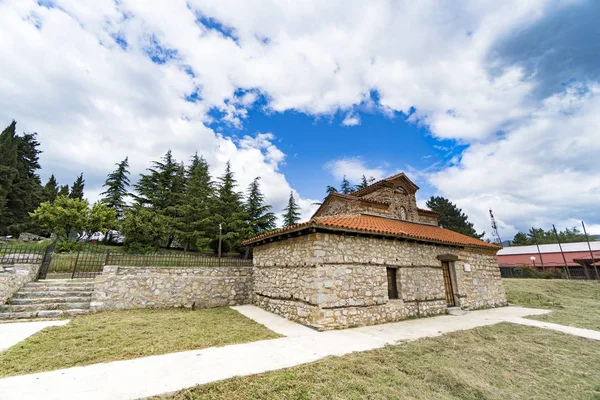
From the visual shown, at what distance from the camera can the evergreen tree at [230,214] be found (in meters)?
23.0

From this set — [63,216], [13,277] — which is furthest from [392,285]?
[63,216]

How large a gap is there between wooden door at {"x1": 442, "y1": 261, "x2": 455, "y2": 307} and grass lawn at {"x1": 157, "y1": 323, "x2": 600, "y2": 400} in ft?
16.4

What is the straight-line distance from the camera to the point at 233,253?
2388 cm

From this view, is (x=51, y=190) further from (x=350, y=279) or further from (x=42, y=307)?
(x=350, y=279)

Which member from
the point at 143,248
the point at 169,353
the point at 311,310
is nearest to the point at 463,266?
the point at 311,310

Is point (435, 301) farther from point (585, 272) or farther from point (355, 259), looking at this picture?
point (585, 272)

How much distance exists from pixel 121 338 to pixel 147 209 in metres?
20.9

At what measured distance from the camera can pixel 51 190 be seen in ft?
113

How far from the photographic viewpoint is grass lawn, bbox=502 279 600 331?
9047 mm

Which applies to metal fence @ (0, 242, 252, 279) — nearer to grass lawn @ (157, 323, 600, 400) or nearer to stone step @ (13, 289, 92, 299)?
stone step @ (13, 289, 92, 299)

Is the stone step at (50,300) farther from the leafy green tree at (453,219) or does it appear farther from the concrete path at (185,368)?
the leafy green tree at (453,219)

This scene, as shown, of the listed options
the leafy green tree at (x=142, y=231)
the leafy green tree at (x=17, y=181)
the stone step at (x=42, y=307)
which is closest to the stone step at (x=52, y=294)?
the stone step at (x=42, y=307)

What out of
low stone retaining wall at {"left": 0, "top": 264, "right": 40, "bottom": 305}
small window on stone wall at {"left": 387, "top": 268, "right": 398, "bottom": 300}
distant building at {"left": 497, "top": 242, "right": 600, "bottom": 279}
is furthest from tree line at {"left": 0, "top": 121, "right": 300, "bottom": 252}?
distant building at {"left": 497, "top": 242, "right": 600, "bottom": 279}

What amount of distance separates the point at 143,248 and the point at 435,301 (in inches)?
762
